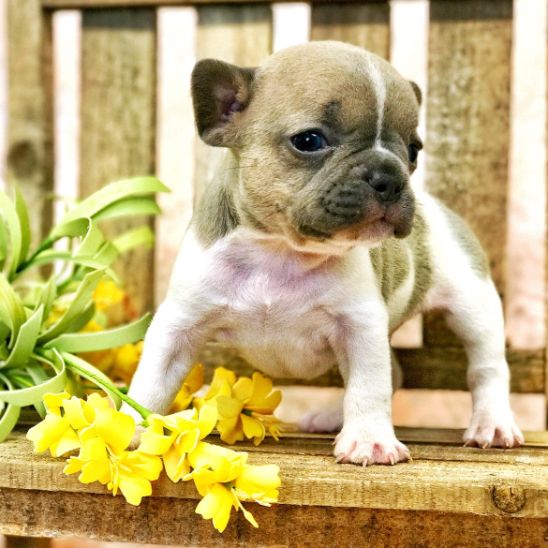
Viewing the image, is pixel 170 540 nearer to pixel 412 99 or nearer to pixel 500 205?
pixel 412 99

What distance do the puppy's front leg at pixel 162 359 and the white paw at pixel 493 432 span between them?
0.60m

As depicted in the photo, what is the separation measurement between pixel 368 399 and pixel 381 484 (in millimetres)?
223

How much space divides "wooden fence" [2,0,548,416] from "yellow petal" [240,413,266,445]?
2.31 feet

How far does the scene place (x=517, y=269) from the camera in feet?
10.0

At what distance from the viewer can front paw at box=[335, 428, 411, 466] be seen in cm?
152

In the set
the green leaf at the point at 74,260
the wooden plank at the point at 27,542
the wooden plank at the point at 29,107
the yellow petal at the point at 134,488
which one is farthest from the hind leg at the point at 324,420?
the wooden plank at the point at 29,107

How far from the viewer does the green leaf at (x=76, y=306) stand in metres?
1.74

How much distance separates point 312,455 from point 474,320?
0.53 metres

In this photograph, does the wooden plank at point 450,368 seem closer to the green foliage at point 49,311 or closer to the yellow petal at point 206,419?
the green foliage at point 49,311

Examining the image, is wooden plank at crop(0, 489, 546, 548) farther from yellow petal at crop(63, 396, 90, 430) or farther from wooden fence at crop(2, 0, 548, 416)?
wooden fence at crop(2, 0, 548, 416)

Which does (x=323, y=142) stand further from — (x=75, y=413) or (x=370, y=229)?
(x=75, y=413)

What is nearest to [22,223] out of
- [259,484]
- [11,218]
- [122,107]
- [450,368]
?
[11,218]

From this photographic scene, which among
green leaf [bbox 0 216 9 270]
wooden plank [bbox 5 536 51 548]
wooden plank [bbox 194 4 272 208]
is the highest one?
wooden plank [bbox 194 4 272 208]

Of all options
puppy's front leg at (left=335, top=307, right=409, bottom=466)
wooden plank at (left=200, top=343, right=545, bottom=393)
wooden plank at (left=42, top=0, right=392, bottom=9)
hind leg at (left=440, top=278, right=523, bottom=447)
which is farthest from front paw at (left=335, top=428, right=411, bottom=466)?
wooden plank at (left=42, top=0, right=392, bottom=9)
